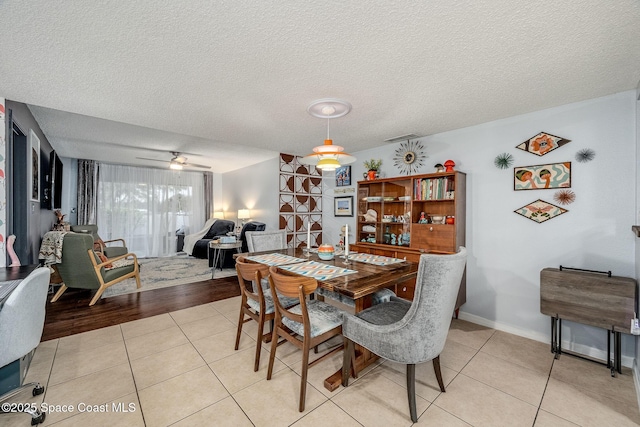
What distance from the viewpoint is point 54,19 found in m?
1.38

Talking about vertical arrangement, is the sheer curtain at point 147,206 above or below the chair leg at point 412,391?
above

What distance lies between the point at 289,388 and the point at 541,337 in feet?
8.08

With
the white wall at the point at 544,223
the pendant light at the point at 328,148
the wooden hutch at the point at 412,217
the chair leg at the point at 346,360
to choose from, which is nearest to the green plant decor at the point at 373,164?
the wooden hutch at the point at 412,217

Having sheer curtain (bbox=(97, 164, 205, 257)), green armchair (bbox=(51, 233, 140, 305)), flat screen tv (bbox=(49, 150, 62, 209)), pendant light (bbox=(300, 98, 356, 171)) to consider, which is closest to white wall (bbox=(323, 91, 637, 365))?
pendant light (bbox=(300, 98, 356, 171))

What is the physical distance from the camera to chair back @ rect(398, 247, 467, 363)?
1.42 metres

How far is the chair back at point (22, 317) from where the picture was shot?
1.33m

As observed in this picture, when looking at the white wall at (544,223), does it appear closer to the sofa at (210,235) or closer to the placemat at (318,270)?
the placemat at (318,270)

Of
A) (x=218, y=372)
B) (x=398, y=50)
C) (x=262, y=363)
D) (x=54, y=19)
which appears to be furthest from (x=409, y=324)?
(x=54, y=19)

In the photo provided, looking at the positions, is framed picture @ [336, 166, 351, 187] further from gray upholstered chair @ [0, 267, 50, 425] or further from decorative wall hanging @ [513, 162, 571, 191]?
gray upholstered chair @ [0, 267, 50, 425]

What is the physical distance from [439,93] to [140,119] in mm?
3054

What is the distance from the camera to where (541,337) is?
2.51 m

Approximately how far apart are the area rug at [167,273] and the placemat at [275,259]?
2.45 m

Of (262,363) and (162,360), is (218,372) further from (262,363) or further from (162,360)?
(162,360)

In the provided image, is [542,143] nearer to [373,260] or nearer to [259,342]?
[373,260]
